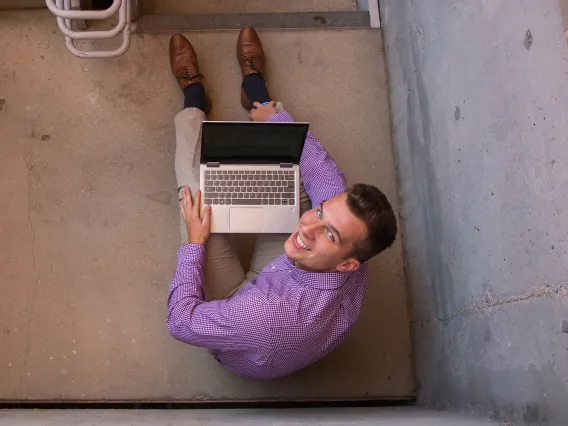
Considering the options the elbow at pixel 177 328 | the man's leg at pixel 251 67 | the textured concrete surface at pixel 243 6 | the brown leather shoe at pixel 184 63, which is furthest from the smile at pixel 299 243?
the textured concrete surface at pixel 243 6

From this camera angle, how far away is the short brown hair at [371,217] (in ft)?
4.62

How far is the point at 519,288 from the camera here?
1.38 metres

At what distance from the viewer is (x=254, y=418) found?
155 centimetres

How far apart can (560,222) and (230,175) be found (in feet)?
3.49

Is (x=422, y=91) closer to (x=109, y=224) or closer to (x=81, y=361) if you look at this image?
(x=109, y=224)

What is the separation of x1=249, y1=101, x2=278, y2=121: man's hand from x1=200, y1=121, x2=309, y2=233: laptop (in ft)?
1.13

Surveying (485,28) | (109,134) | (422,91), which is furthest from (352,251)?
(109,134)

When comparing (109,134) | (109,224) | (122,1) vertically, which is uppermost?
(122,1)

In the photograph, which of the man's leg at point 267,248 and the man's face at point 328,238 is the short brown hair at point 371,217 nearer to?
the man's face at point 328,238

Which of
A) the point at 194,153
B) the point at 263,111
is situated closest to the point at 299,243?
the point at 194,153

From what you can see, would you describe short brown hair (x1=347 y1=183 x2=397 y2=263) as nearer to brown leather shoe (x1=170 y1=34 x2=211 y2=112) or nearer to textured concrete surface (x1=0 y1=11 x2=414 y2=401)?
textured concrete surface (x1=0 y1=11 x2=414 y2=401)

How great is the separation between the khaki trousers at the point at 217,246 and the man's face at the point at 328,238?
0.48 m

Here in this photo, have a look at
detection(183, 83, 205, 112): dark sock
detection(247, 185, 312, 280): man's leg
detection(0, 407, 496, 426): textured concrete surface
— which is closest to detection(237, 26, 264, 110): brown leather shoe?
detection(183, 83, 205, 112): dark sock

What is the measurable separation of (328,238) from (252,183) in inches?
21.7
